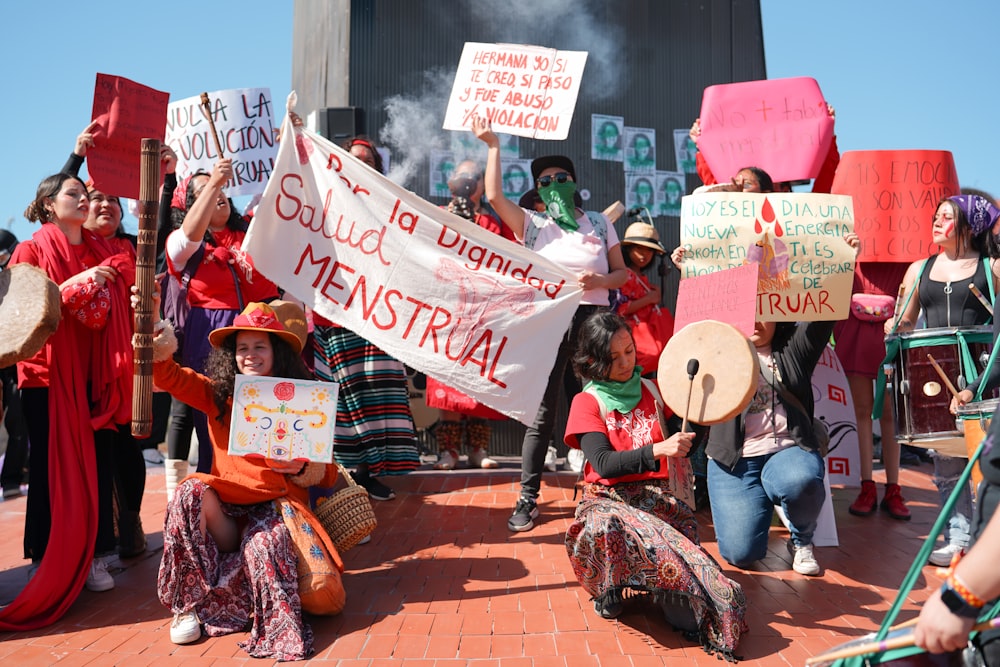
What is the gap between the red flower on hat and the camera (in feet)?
12.9

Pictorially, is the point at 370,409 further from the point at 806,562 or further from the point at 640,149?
the point at 640,149

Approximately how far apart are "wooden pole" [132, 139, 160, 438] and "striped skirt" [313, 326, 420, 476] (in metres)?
2.14

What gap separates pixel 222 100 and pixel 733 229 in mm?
4478

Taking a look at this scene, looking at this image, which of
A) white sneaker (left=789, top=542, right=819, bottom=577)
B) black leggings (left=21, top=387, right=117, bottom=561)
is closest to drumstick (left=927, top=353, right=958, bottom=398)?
white sneaker (left=789, top=542, right=819, bottom=577)

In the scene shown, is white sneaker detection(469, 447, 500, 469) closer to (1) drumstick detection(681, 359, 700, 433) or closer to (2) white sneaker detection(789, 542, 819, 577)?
(2) white sneaker detection(789, 542, 819, 577)

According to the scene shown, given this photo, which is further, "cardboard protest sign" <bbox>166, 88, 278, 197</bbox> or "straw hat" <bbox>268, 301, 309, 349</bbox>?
"cardboard protest sign" <bbox>166, 88, 278, 197</bbox>

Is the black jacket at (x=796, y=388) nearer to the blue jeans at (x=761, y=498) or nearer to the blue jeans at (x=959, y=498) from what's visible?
the blue jeans at (x=761, y=498)

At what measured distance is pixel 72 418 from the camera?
4.29 metres

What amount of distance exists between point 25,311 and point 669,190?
6.35m

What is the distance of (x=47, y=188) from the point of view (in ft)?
14.6

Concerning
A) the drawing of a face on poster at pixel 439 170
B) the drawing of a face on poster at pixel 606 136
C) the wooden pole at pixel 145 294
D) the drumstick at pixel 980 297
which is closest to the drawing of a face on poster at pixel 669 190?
the drawing of a face on poster at pixel 606 136

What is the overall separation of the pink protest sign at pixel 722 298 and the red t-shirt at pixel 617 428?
501 mm

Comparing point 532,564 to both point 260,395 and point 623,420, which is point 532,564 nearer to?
point 623,420

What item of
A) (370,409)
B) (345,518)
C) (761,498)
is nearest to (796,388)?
(761,498)
